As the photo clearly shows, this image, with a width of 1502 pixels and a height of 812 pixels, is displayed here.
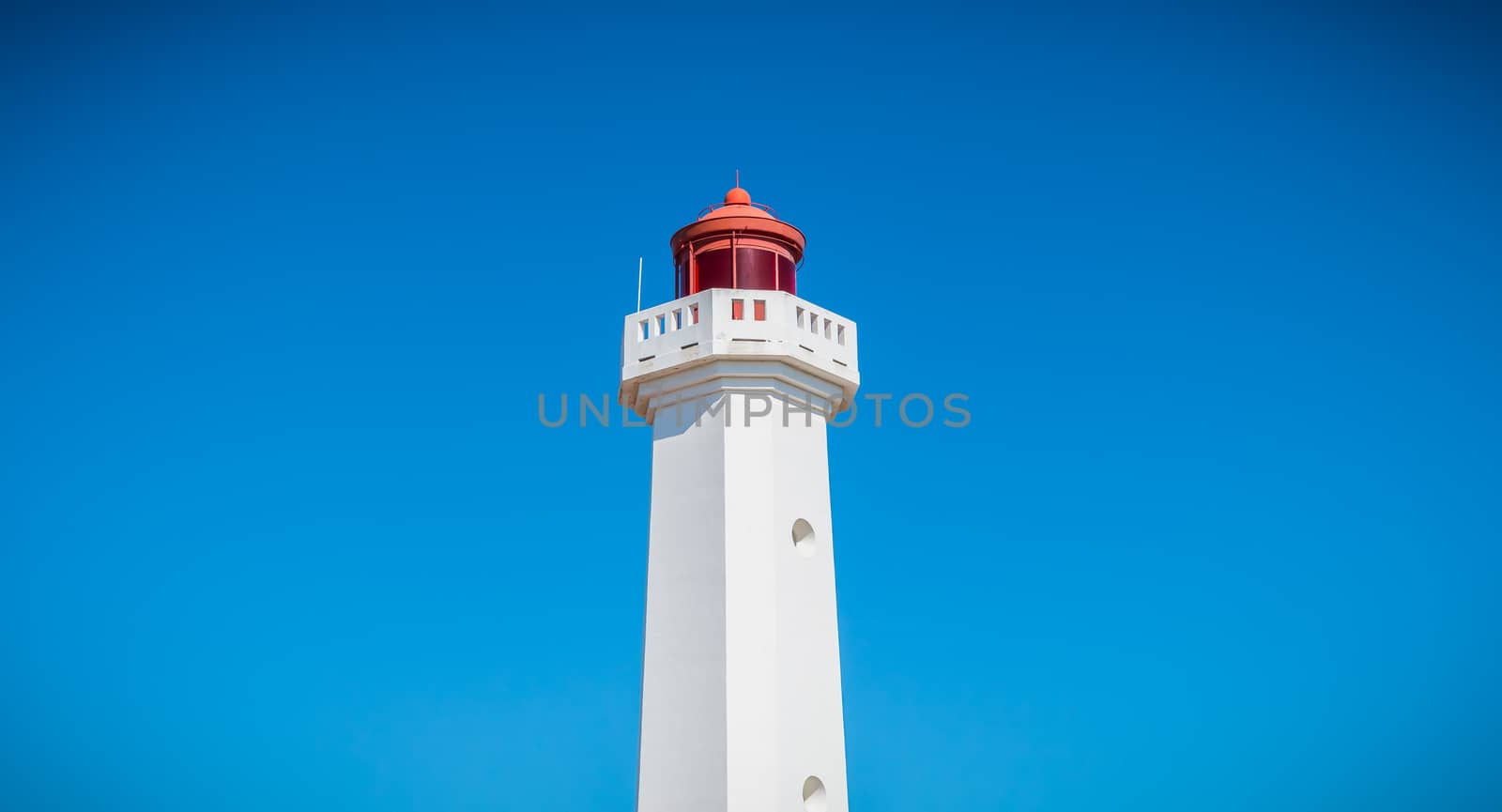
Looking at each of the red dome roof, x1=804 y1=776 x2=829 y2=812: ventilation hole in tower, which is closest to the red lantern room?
the red dome roof

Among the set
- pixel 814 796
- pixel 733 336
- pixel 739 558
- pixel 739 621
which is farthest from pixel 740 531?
pixel 814 796

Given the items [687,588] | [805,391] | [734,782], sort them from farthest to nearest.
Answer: [805,391] → [687,588] → [734,782]

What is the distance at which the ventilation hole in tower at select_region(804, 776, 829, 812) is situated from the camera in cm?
1608

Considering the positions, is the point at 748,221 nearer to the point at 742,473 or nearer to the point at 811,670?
the point at 742,473

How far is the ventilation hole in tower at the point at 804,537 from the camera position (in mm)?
17141

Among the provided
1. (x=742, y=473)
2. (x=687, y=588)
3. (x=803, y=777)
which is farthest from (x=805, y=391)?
(x=803, y=777)

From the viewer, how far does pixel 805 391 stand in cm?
1773

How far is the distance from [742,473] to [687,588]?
1.43 meters

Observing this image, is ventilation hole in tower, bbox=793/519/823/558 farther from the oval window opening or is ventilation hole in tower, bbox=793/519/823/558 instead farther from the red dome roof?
the red dome roof

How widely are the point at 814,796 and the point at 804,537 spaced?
115 inches

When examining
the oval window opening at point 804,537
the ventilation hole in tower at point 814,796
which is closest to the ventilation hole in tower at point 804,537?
the oval window opening at point 804,537

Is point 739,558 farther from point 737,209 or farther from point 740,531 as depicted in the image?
point 737,209

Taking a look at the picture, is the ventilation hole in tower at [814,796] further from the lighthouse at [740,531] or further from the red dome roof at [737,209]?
the red dome roof at [737,209]

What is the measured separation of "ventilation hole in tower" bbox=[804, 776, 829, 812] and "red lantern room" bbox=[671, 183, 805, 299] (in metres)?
5.90
